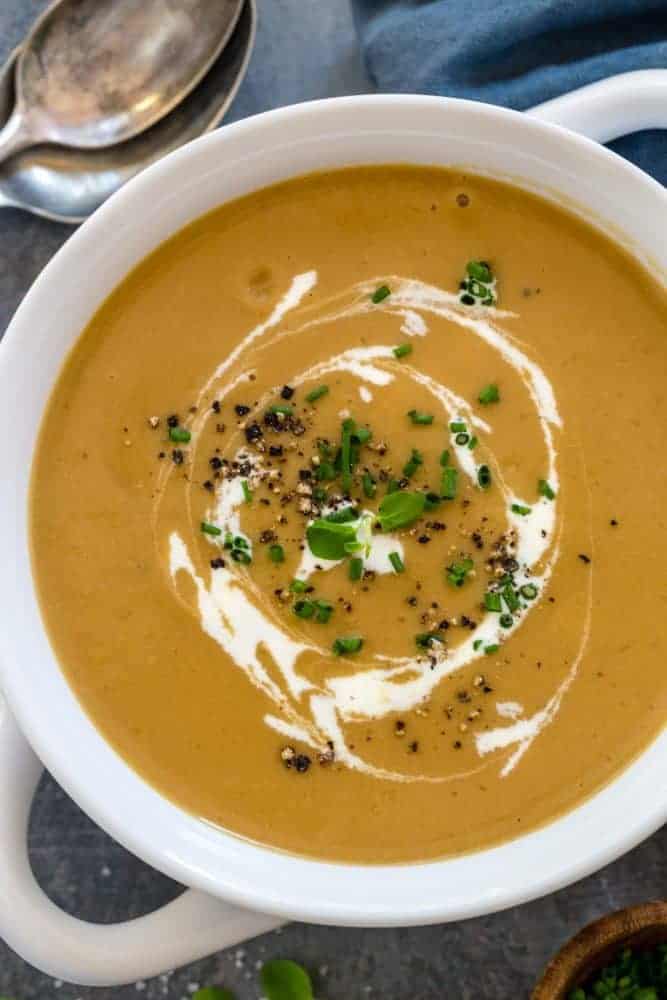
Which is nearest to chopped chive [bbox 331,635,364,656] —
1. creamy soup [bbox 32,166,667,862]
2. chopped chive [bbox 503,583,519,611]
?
creamy soup [bbox 32,166,667,862]

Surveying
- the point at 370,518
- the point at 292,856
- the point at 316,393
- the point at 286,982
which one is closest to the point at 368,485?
the point at 370,518

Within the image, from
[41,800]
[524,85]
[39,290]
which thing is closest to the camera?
[39,290]

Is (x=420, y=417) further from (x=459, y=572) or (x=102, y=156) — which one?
(x=102, y=156)

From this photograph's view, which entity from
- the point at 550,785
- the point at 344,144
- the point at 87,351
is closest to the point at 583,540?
the point at 550,785

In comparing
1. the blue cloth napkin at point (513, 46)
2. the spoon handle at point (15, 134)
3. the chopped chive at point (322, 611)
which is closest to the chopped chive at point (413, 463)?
the chopped chive at point (322, 611)

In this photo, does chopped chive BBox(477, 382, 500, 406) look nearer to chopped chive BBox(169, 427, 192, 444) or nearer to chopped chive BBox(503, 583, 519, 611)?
chopped chive BBox(503, 583, 519, 611)

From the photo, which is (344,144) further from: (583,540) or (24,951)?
(24,951)
